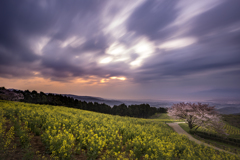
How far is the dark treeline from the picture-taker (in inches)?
2685

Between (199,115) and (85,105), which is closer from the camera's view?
(199,115)

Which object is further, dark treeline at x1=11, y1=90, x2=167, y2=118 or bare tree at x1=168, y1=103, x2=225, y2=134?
dark treeline at x1=11, y1=90, x2=167, y2=118

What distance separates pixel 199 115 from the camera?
31344mm

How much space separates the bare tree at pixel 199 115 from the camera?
28188 millimetres

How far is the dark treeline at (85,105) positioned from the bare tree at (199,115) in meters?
45.6

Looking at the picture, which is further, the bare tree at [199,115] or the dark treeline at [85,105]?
the dark treeline at [85,105]

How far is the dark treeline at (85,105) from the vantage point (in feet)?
224

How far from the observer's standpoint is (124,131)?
10.8m

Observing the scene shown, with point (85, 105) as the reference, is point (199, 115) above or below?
above

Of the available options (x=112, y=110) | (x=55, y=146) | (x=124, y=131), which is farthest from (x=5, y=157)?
(x=112, y=110)

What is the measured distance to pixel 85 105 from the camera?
75188 mm

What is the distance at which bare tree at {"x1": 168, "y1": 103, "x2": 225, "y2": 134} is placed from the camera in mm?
28188

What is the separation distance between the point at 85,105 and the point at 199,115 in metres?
64.4

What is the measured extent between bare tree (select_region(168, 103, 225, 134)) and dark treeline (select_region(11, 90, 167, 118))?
45.6 m
